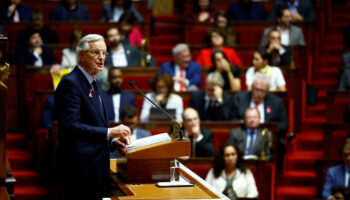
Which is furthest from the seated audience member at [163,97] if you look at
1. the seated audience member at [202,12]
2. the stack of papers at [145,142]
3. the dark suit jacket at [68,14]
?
the stack of papers at [145,142]

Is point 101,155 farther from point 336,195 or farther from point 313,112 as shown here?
point 313,112

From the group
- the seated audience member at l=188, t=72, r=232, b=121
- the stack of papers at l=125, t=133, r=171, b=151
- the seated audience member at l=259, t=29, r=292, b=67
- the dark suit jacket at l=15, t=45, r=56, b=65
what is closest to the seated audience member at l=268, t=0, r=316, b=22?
the seated audience member at l=259, t=29, r=292, b=67

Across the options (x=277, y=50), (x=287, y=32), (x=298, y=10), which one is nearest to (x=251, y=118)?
(x=277, y=50)

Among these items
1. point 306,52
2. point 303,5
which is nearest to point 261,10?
point 303,5

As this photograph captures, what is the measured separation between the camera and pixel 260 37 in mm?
6023

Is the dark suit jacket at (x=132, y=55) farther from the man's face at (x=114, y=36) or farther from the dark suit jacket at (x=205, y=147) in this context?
the dark suit jacket at (x=205, y=147)

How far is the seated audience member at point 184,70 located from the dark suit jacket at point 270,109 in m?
0.48

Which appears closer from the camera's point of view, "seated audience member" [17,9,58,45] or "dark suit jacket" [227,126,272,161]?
"dark suit jacket" [227,126,272,161]

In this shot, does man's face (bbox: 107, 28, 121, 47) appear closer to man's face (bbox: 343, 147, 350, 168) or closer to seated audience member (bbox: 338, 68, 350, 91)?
seated audience member (bbox: 338, 68, 350, 91)

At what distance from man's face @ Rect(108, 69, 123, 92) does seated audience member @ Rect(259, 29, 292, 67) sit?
1295mm

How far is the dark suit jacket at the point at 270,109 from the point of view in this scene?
4695 millimetres

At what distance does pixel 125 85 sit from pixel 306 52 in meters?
1.51

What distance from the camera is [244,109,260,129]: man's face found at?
430 centimetres

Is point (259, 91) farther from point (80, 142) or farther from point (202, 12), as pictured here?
point (80, 142)
